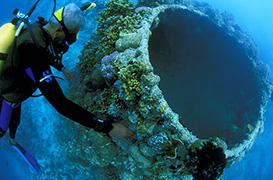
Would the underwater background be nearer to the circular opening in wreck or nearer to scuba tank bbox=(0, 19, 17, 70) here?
scuba tank bbox=(0, 19, 17, 70)

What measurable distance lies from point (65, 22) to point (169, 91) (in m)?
5.70

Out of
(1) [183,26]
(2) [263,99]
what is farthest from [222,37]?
(2) [263,99]

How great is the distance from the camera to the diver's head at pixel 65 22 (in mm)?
2330

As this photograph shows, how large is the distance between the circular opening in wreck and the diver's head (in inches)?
173

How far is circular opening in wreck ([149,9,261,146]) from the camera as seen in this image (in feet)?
21.9

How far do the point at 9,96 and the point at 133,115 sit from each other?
7.77ft

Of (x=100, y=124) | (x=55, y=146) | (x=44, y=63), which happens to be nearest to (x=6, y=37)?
(x=44, y=63)

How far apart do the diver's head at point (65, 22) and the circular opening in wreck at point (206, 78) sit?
4.39 meters

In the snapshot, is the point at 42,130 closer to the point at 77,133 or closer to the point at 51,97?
the point at 77,133

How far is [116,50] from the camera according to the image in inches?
161

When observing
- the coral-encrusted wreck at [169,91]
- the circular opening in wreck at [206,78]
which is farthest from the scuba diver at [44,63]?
the circular opening in wreck at [206,78]

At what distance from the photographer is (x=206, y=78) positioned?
7.17 metres

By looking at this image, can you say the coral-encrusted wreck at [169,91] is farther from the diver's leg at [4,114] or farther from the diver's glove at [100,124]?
the diver's leg at [4,114]

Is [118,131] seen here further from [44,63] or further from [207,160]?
[207,160]
